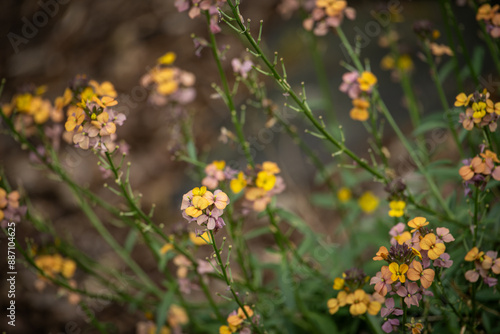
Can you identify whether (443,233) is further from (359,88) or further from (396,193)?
(359,88)

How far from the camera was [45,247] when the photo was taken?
8.46 feet

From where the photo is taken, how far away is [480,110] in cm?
164

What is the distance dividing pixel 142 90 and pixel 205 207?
320 cm

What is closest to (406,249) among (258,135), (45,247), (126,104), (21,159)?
(45,247)

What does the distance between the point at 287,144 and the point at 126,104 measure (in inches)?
69.5

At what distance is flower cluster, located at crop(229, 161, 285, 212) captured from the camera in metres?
2.04

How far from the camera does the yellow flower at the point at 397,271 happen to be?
1.46 m

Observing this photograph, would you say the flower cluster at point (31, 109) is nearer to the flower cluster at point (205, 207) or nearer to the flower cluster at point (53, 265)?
the flower cluster at point (53, 265)

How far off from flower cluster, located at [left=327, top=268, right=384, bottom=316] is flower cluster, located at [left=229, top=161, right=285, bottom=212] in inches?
20.8

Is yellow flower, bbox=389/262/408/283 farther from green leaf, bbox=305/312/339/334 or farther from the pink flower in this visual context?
green leaf, bbox=305/312/339/334

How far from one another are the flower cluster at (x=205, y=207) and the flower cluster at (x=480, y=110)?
40.3 inches

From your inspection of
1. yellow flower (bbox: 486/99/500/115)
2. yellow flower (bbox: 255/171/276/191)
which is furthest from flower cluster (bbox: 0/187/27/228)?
yellow flower (bbox: 486/99/500/115)

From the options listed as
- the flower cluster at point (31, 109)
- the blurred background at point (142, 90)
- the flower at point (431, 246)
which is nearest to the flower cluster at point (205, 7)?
the flower cluster at point (31, 109)

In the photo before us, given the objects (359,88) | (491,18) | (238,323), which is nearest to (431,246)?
(238,323)
